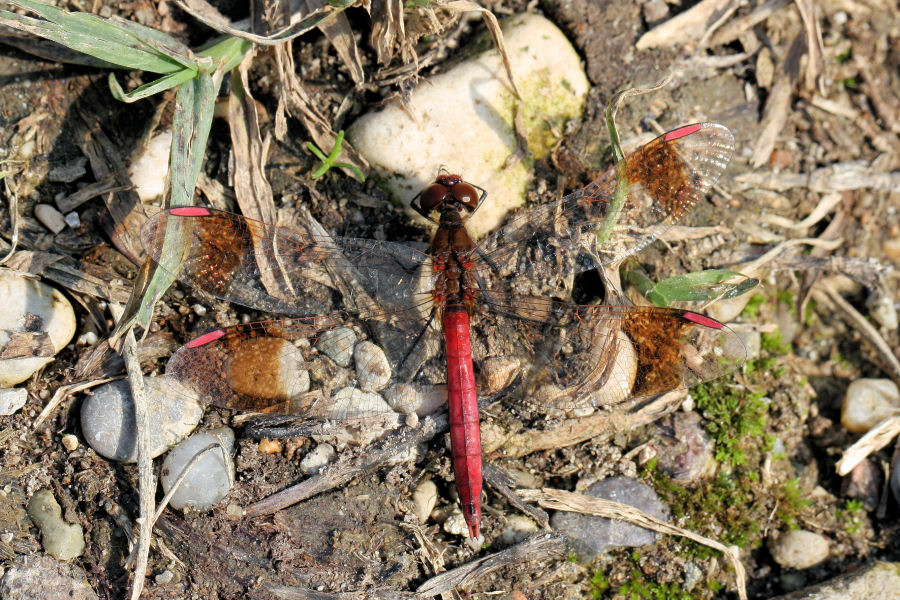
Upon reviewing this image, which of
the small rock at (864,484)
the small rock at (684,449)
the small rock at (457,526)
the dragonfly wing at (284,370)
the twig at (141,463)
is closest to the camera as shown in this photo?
the twig at (141,463)

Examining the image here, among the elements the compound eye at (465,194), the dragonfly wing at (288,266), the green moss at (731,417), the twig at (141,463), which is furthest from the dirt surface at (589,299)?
the compound eye at (465,194)

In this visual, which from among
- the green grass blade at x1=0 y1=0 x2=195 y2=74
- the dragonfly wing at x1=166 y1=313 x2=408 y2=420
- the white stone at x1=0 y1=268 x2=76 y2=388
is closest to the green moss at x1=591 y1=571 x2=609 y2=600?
the dragonfly wing at x1=166 y1=313 x2=408 y2=420

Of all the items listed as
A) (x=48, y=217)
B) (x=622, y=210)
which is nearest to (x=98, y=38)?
(x=48, y=217)

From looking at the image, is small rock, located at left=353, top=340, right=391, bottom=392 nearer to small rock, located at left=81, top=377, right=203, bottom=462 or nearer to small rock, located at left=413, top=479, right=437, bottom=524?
small rock, located at left=413, top=479, right=437, bottom=524

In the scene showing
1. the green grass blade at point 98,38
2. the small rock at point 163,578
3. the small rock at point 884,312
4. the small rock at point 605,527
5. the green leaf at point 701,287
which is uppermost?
the green grass blade at point 98,38

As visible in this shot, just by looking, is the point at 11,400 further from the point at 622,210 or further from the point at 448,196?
the point at 622,210

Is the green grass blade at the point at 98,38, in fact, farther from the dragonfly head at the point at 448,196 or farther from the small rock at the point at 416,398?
the small rock at the point at 416,398
